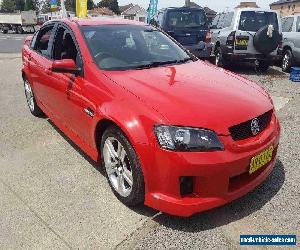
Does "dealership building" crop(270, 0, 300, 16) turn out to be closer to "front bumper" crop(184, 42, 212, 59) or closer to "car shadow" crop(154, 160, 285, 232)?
"front bumper" crop(184, 42, 212, 59)

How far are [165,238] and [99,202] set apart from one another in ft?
2.63

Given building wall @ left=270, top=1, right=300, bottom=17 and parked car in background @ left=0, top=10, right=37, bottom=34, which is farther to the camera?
building wall @ left=270, top=1, right=300, bottom=17

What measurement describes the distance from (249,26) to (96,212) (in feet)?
25.6

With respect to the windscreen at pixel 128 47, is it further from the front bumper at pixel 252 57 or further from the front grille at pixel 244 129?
the front bumper at pixel 252 57

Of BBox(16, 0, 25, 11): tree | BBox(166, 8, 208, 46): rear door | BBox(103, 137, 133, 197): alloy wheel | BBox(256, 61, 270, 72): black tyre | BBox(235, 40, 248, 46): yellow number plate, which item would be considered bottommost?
BBox(103, 137, 133, 197): alloy wheel

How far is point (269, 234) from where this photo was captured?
9.14 feet

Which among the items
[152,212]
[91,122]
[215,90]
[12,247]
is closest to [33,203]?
[12,247]

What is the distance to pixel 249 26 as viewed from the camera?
930 cm

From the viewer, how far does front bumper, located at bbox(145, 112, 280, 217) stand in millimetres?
2535

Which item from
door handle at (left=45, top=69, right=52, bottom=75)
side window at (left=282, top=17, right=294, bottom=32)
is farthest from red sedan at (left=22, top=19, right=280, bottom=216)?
side window at (left=282, top=17, right=294, bottom=32)

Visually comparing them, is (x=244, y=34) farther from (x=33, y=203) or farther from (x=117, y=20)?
(x=33, y=203)

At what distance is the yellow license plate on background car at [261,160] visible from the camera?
111 inches

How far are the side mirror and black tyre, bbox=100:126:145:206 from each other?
2.77ft

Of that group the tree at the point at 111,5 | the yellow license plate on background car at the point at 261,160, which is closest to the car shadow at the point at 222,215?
the yellow license plate on background car at the point at 261,160
